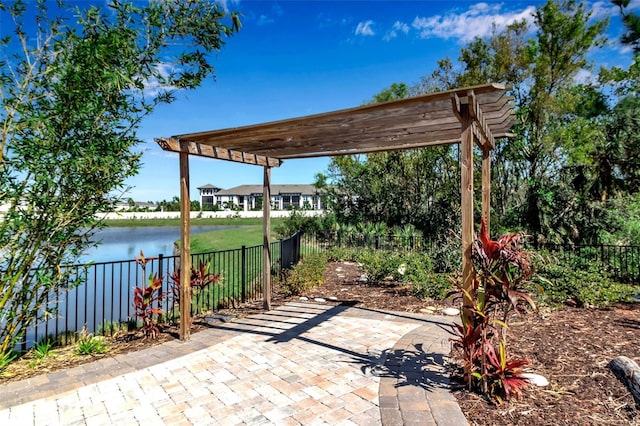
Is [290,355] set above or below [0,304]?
below

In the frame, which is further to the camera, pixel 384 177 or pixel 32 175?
pixel 384 177

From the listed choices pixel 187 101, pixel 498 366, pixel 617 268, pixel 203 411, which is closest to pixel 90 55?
pixel 187 101

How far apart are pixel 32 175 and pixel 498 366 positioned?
14.1 ft

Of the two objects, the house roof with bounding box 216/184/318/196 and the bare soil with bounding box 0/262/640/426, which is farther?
the house roof with bounding box 216/184/318/196

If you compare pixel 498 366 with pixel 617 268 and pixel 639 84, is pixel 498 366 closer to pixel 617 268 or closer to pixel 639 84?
pixel 617 268

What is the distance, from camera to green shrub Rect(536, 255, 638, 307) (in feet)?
16.0

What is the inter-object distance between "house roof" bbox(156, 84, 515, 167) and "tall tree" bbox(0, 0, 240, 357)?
606 mm

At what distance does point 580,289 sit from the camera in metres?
5.01

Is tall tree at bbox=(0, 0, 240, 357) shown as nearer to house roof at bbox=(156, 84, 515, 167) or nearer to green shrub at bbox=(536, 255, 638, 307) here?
house roof at bbox=(156, 84, 515, 167)

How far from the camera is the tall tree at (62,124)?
3.15 metres

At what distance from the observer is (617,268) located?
675 centimetres

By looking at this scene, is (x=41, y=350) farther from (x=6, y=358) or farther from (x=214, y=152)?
(x=214, y=152)

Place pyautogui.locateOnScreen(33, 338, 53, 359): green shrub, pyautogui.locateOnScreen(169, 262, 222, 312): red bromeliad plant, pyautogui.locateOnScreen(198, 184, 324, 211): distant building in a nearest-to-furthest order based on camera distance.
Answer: pyautogui.locateOnScreen(33, 338, 53, 359): green shrub, pyautogui.locateOnScreen(169, 262, 222, 312): red bromeliad plant, pyautogui.locateOnScreen(198, 184, 324, 211): distant building

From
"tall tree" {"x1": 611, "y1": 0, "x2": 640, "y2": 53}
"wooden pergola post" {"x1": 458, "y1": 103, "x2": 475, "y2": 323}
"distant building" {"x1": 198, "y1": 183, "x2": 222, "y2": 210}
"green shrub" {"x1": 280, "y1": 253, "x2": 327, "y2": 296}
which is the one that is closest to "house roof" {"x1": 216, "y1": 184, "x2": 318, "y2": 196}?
"distant building" {"x1": 198, "y1": 183, "x2": 222, "y2": 210}
